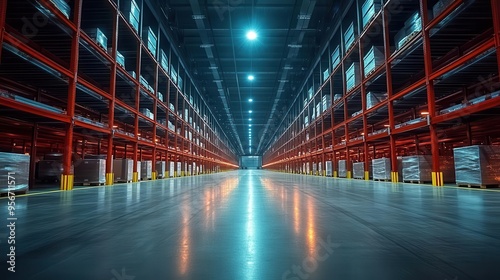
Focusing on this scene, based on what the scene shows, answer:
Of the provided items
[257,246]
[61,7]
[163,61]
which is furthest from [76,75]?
[163,61]

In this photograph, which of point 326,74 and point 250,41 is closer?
point 250,41

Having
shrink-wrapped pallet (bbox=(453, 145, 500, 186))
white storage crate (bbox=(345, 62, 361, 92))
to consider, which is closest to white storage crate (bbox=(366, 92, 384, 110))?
white storage crate (bbox=(345, 62, 361, 92))

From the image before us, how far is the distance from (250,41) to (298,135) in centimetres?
1447

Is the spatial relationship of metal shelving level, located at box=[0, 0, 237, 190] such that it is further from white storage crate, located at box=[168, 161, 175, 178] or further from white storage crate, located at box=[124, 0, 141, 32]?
white storage crate, located at box=[168, 161, 175, 178]

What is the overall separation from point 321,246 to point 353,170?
607 inches

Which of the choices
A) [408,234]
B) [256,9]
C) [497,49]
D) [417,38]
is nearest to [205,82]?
[256,9]

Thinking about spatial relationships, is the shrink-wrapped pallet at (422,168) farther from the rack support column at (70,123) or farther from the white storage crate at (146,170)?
the white storage crate at (146,170)

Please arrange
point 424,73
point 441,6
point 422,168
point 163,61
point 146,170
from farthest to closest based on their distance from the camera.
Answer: point 163,61 → point 146,170 → point 424,73 → point 422,168 → point 441,6

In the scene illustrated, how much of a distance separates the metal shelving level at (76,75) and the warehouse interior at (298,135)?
0.08 metres

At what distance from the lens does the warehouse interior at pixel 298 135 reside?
6.72 feet

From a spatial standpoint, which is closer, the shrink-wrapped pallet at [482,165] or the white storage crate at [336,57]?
the shrink-wrapped pallet at [482,165]

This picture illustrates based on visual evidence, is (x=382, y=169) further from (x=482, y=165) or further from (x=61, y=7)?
(x=61, y=7)

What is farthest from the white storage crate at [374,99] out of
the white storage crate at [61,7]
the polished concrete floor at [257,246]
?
the white storage crate at [61,7]

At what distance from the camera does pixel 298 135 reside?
30734mm
